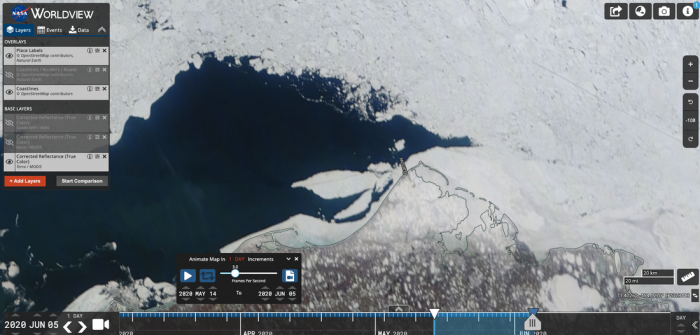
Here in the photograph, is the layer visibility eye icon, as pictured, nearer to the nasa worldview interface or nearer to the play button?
the nasa worldview interface

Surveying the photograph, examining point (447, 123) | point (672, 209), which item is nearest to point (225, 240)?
point (447, 123)

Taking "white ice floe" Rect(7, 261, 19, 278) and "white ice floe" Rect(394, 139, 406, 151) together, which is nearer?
"white ice floe" Rect(7, 261, 19, 278)

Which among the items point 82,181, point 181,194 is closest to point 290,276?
point 181,194

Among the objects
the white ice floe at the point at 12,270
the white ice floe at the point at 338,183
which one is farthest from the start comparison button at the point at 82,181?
the white ice floe at the point at 338,183

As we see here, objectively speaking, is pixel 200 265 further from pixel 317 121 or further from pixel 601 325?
pixel 601 325

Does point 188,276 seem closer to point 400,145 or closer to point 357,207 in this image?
point 357,207

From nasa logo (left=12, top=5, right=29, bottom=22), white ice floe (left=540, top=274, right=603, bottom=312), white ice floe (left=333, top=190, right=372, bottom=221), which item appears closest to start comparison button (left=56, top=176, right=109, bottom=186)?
nasa logo (left=12, top=5, right=29, bottom=22)

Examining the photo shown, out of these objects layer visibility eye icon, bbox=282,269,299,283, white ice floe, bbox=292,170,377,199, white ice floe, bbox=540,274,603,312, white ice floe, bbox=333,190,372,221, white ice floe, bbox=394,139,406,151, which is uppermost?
white ice floe, bbox=394,139,406,151
